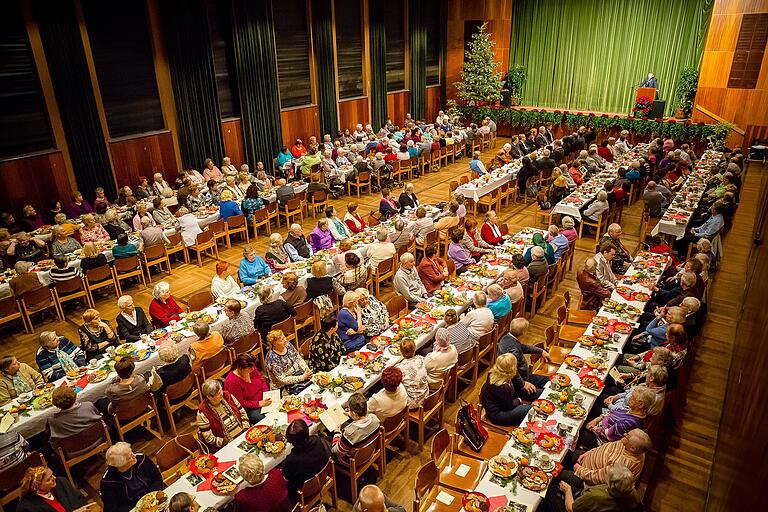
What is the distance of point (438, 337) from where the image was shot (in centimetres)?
590

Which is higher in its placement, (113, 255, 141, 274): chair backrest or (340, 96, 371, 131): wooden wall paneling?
(340, 96, 371, 131): wooden wall paneling

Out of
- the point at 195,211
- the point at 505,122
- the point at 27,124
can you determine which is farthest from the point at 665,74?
the point at 27,124

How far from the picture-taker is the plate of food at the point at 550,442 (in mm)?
4699

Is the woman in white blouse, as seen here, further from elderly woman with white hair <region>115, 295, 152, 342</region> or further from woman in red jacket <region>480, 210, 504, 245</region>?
woman in red jacket <region>480, 210, 504, 245</region>

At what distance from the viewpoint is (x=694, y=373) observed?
23.9ft

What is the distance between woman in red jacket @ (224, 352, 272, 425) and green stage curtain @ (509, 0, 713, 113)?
2024 centimetres

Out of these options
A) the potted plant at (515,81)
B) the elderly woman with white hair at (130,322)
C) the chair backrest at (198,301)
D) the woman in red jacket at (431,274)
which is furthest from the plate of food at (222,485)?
the potted plant at (515,81)

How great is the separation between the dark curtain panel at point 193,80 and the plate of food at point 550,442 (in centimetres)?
1192

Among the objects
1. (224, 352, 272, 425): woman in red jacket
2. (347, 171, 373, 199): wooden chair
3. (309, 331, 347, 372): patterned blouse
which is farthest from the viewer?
(347, 171, 373, 199): wooden chair

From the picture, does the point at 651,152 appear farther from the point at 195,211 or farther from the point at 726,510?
the point at 726,510

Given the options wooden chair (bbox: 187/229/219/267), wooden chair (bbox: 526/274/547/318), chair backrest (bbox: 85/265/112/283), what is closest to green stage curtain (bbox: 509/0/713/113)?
wooden chair (bbox: 526/274/547/318)

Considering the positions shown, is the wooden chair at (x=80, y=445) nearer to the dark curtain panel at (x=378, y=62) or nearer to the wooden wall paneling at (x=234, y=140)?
the wooden wall paneling at (x=234, y=140)

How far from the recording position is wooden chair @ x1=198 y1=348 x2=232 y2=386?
6.30 meters

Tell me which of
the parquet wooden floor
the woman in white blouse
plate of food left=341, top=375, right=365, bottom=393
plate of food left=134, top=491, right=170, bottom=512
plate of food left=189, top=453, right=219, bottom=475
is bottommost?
the parquet wooden floor
